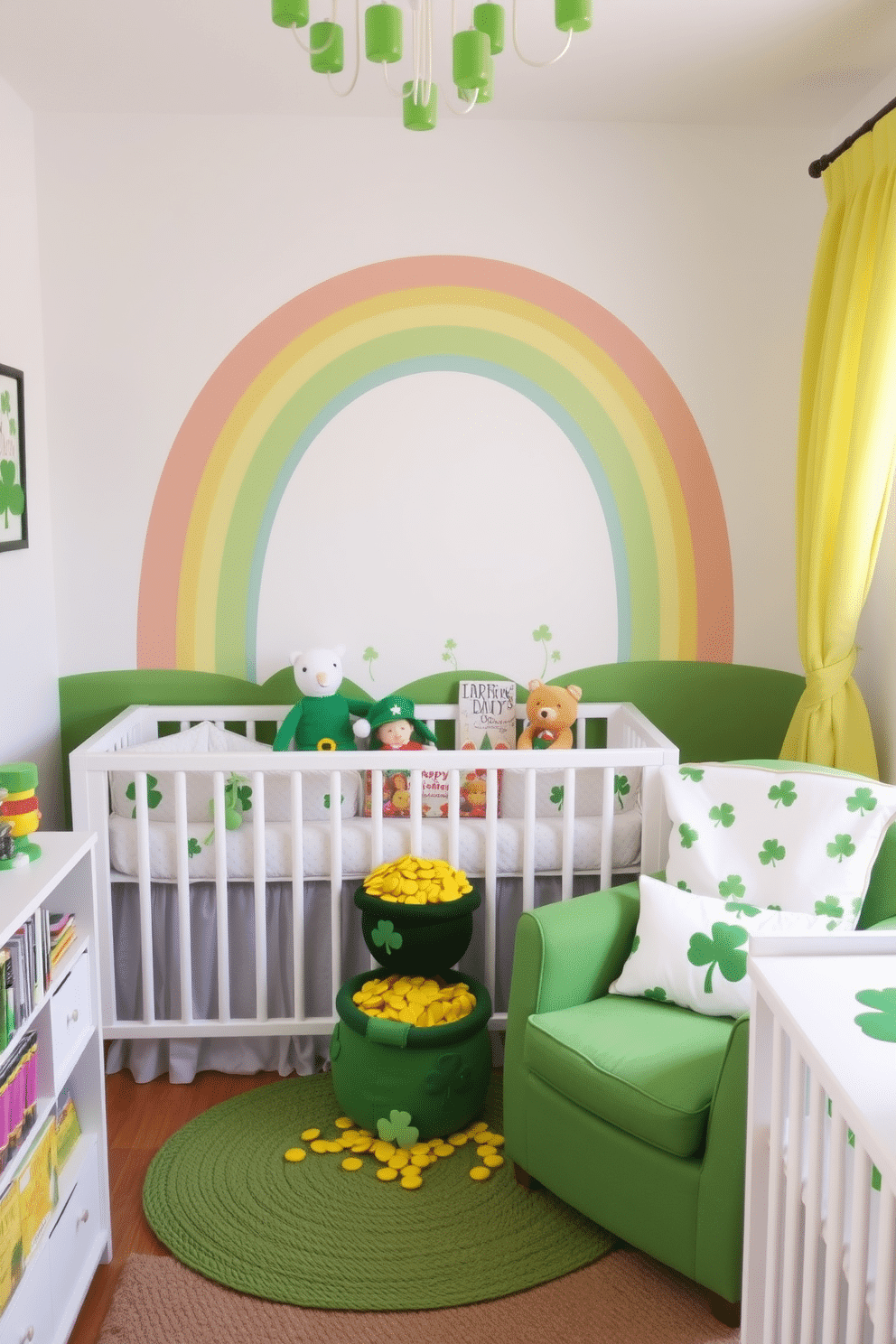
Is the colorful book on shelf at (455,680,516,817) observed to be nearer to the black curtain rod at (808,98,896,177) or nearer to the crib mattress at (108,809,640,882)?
the crib mattress at (108,809,640,882)

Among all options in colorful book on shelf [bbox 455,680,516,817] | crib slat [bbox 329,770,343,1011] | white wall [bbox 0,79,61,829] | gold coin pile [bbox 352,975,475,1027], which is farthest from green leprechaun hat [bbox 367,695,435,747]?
white wall [bbox 0,79,61,829]

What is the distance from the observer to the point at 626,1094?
6.34 ft

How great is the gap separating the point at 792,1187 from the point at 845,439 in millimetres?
1941

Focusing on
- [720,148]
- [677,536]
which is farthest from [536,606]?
[720,148]

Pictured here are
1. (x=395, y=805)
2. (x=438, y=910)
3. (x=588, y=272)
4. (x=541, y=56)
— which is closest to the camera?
(x=438, y=910)

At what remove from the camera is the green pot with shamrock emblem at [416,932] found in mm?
2412

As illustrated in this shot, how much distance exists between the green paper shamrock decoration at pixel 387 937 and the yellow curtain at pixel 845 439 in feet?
3.81

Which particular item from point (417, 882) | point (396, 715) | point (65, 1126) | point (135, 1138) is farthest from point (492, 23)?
point (135, 1138)

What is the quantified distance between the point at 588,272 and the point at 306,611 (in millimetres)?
1217

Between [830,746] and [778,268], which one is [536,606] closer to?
[830,746]

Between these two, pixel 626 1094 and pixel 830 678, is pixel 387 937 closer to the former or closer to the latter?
pixel 626 1094

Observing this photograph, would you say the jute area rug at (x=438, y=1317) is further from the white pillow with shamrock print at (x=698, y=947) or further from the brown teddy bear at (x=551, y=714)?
the brown teddy bear at (x=551, y=714)

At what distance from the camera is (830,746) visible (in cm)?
283

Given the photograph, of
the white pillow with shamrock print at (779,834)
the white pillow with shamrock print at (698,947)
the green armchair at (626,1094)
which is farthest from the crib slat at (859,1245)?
the white pillow with shamrock print at (779,834)
